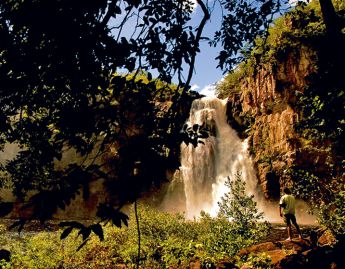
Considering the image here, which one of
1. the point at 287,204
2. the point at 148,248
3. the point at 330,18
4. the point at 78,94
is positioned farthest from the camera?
the point at 287,204

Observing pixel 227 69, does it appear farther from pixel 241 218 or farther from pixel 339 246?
pixel 241 218

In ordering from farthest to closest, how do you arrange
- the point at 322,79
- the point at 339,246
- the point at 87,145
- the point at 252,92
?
the point at 252,92, the point at 339,246, the point at 322,79, the point at 87,145

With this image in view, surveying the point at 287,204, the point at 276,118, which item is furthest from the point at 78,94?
the point at 276,118

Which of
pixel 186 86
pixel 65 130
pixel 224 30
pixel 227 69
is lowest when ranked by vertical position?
pixel 65 130

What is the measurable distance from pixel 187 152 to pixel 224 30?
23343mm

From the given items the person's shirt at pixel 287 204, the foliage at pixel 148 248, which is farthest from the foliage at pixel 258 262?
the person's shirt at pixel 287 204

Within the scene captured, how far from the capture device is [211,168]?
29031 mm

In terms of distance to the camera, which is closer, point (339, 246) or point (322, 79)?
point (322, 79)

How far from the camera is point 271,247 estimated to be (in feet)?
30.6

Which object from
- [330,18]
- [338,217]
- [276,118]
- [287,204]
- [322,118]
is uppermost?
[276,118]

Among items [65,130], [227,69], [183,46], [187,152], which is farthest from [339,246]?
[187,152]

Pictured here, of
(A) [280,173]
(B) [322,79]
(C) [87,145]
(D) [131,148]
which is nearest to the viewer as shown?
(D) [131,148]

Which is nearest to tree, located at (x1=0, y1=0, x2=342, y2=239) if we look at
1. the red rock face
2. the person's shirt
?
the person's shirt

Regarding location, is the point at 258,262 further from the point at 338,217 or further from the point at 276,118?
the point at 276,118
